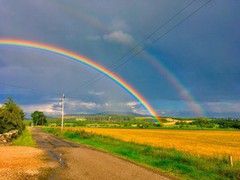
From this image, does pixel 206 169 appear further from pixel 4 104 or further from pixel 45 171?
pixel 4 104

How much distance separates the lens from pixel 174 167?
49.6ft

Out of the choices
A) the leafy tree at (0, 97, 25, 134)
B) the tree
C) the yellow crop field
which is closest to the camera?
→ the yellow crop field

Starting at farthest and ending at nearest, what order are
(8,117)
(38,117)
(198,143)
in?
(38,117) → (198,143) → (8,117)

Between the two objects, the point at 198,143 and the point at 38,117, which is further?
the point at 38,117

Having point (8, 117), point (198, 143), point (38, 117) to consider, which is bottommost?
point (198, 143)

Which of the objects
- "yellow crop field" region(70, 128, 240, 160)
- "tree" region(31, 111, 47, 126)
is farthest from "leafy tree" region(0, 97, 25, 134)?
"tree" region(31, 111, 47, 126)

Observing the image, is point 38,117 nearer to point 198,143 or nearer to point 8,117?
point 8,117

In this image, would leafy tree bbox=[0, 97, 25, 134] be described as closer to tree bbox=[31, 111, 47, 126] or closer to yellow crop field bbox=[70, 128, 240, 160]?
yellow crop field bbox=[70, 128, 240, 160]

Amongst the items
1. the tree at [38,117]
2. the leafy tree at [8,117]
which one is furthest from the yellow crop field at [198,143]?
the tree at [38,117]

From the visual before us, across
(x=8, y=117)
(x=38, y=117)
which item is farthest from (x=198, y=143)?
(x=38, y=117)

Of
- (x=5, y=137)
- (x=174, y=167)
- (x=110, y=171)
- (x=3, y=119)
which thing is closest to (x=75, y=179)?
(x=110, y=171)

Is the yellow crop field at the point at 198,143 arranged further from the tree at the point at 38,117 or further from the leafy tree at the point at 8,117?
the tree at the point at 38,117

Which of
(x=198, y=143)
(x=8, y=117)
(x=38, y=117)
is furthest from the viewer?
(x=38, y=117)

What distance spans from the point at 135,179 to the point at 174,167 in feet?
15.8
